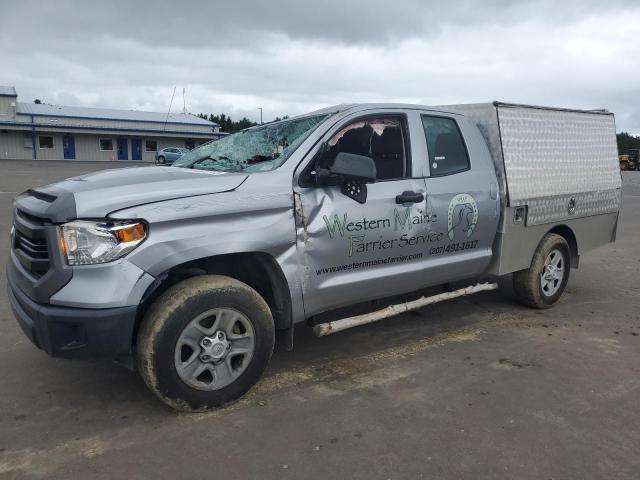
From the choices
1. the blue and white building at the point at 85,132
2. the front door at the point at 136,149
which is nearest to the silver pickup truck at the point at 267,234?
the blue and white building at the point at 85,132

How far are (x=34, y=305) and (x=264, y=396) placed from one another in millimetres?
1490

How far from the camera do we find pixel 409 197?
13.1ft

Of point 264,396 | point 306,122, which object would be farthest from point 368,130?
point 264,396

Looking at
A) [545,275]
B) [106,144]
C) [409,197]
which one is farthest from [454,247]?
[106,144]

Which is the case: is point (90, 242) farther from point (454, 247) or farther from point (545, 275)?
point (545, 275)

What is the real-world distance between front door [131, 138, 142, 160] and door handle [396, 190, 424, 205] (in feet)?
156

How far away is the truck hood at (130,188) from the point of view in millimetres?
2891

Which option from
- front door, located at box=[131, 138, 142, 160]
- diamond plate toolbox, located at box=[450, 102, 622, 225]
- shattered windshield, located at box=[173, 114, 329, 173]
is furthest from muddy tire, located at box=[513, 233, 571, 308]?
front door, located at box=[131, 138, 142, 160]

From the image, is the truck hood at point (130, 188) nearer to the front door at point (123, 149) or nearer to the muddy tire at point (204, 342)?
the muddy tire at point (204, 342)

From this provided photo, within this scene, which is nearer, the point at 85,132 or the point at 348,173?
the point at 348,173

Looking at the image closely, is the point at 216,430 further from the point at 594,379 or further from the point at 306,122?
the point at 594,379

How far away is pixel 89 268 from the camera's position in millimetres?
2830

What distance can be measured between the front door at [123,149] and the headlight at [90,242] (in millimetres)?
47983

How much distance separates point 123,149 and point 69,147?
4349 millimetres
